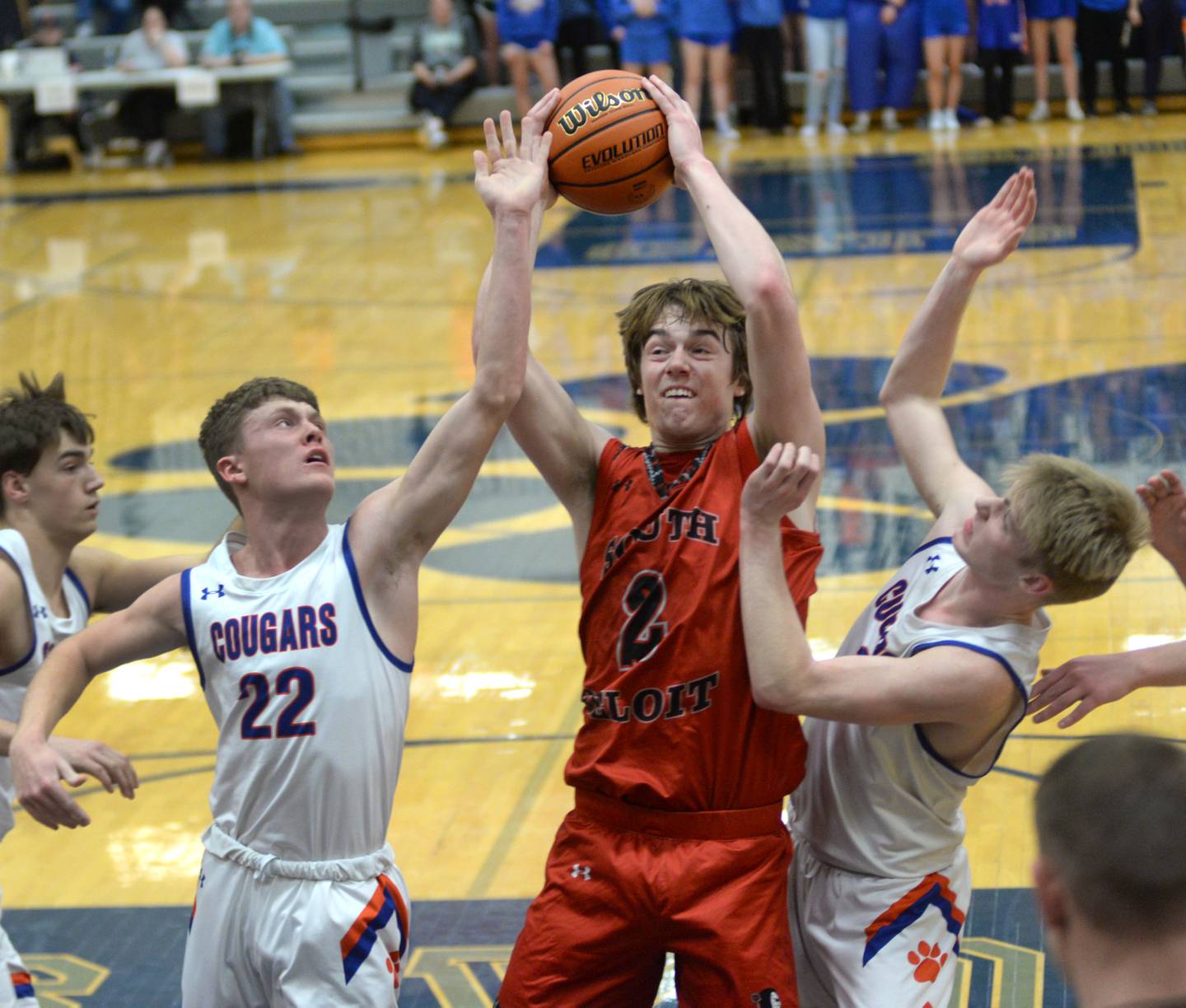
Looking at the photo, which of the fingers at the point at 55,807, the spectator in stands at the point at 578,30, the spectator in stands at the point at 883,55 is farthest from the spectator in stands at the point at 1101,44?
the fingers at the point at 55,807

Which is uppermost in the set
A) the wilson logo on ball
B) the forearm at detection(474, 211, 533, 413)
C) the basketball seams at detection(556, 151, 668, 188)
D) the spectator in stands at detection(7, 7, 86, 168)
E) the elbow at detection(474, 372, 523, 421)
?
the wilson logo on ball

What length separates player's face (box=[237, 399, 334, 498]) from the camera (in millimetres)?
3850

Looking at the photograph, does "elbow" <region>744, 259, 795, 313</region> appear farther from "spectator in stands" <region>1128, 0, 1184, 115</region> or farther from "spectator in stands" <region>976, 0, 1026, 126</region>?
"spectator in stands" <region>1128, 0, 1184, 115</region>

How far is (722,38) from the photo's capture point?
19.6m

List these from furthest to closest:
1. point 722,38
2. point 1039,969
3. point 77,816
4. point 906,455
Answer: point 722,38 → point 1039,969 → point 906,455 → point 77,816

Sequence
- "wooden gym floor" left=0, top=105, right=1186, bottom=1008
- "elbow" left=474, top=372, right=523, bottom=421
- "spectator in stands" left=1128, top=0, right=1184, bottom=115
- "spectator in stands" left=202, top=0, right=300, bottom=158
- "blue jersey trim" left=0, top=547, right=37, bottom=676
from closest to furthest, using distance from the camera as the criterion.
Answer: "elbow" left=474, top=372, right=523, bottom=421 < "blue jersey trim" left=0, top=547, right=37, bottom=676 < "wooden gym floor" left=0, top=105, right=1186, bottom=1008 < "spectator in stands" left=1128, top=0, right=1184, bottom=115 < "spectator in stands" left=202, top=0, right=300, bottom=158

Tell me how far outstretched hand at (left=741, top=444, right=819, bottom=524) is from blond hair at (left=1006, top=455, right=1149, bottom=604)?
46 cm

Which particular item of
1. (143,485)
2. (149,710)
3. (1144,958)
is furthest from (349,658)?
(143,485)

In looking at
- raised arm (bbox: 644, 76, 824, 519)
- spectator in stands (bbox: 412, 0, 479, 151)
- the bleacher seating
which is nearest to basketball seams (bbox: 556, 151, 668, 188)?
raised arm (bbox: 644, 76, 824, 519)

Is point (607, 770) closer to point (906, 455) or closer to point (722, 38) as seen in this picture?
point (906, 455)

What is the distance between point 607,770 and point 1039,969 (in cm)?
181

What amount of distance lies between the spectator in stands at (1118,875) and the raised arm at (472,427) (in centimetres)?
184

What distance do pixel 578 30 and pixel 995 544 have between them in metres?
17.8

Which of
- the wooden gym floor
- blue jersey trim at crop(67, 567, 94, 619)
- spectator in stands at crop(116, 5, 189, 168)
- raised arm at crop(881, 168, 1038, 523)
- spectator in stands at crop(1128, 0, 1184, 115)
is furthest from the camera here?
spectator in stands at crop(116, 5, 189, 168)
